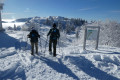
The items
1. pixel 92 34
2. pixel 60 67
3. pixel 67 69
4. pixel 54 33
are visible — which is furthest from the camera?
pixel 92 34

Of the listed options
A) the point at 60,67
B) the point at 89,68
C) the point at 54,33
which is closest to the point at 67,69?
the point at 60,67

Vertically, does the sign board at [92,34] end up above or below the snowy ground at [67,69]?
above

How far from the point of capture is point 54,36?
738cm

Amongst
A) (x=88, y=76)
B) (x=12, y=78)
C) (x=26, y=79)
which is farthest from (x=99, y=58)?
(x=12, y=78)

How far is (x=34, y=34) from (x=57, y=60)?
2.58 metres

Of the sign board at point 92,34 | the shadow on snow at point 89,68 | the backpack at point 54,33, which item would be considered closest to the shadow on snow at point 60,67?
the shadow on snow at point 89,68

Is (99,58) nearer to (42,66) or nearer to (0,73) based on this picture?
(42,66)

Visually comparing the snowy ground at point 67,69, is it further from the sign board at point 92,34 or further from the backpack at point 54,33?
the sign board at point 92,34

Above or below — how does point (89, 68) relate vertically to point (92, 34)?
below

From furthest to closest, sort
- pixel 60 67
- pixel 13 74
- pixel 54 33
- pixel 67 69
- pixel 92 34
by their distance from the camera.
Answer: pixel 92 34 → pixel 54 33 → pixel 60 67 → pixel 67 69 → pixel 13 74

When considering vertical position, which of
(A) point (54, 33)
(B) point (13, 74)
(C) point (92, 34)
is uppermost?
(A) point (54, 33)

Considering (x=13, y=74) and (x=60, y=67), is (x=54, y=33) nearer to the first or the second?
(x=60, y=67)

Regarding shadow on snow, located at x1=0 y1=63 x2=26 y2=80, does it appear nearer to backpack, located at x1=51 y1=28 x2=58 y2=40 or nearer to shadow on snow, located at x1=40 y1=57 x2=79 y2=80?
shadow on snow, located at x1=40 y1=57 x2=79 y2=80

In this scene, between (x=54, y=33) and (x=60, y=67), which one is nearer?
(x=60, y=67)
